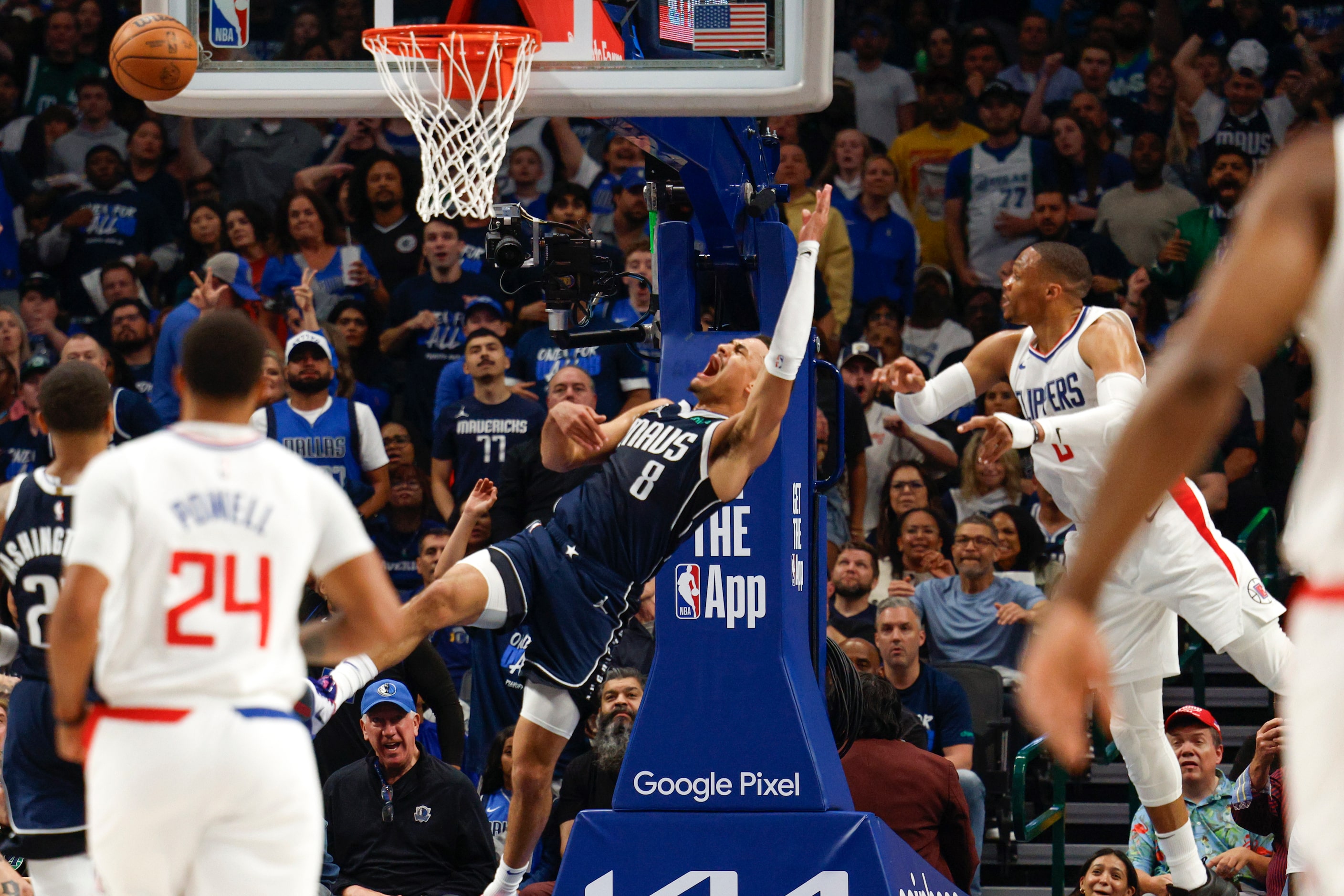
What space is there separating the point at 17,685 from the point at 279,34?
929cm

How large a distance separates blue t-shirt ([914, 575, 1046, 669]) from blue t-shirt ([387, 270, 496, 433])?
3.89m

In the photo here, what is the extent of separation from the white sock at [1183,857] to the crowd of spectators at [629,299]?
14.0 inches

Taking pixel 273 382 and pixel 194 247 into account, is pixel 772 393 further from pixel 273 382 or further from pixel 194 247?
pixel 194 247

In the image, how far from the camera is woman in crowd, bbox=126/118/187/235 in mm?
14031

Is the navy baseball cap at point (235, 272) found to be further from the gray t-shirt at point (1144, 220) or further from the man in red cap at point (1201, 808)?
the man in red cap at point (1201, 808)

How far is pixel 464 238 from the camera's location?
516 inches

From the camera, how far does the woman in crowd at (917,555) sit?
1065cm

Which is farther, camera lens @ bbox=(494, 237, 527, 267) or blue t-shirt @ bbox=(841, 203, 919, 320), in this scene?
blue t-shirt @ bbox=(841, 203, 919, 320)

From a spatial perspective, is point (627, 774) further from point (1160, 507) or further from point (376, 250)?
point (376, 250)

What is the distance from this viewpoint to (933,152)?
1386 cm

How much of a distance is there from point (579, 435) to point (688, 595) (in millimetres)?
825

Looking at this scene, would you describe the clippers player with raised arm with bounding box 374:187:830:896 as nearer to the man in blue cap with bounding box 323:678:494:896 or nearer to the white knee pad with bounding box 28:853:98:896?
the man in blue cap with bounding box 323:678:494:896

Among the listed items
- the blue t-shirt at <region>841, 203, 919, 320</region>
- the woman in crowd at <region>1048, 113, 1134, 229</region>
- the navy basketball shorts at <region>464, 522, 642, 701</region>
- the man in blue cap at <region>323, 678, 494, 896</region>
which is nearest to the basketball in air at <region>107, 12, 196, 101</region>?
the navy basketball shorts at <region>464, 522, 642, 701</region>

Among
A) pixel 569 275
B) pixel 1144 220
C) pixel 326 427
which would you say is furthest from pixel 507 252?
pixel 1144 220
